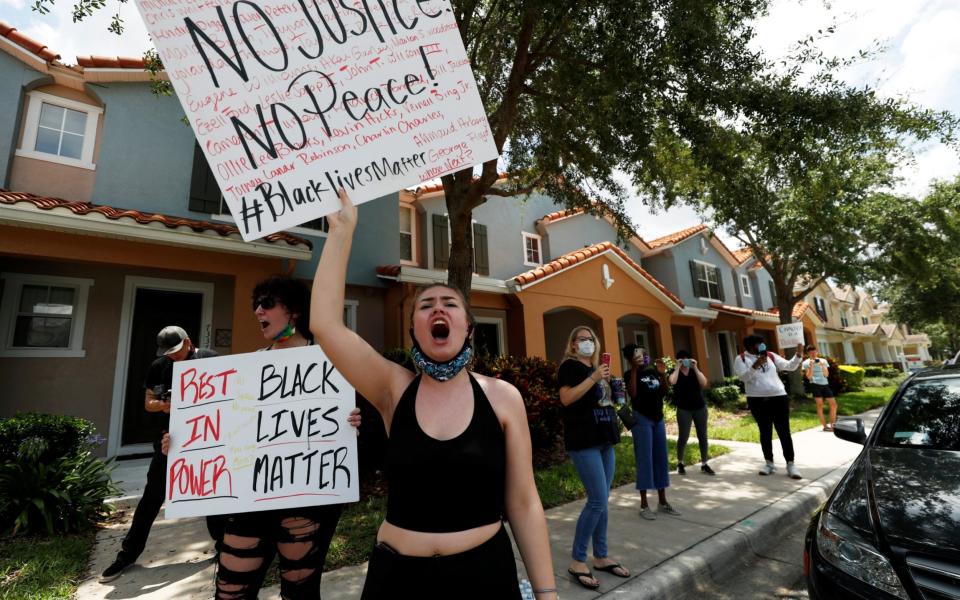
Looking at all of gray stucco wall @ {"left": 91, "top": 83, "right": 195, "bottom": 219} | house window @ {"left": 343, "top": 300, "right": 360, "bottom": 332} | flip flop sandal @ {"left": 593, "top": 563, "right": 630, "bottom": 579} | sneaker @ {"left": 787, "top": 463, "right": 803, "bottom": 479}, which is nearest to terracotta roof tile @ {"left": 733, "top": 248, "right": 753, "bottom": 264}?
sneaker @ {"left": 787, "top": 463, "right": 803, "bottom": 479}

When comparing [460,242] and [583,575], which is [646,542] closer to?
[583,575]

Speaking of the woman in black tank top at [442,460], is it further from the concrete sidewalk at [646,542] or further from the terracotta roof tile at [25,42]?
the terracotta roof tile at [25,42]

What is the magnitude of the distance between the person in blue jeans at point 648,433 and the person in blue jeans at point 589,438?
106 cm

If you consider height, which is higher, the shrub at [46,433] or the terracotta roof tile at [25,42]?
the terracotta roof tile at [25,42]

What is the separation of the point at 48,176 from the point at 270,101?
8.03 metres

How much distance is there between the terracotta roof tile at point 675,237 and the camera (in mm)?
18139

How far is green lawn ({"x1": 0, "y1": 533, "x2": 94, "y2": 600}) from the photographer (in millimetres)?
3102

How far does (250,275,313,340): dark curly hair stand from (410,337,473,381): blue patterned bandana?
1.06m

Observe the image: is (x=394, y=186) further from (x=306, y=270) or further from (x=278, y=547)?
(x=306, y=270)

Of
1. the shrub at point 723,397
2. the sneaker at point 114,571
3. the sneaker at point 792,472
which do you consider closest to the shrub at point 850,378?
the shrub at point 723,397

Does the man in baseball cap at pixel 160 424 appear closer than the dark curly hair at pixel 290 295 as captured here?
No

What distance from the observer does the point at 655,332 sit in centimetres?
1434

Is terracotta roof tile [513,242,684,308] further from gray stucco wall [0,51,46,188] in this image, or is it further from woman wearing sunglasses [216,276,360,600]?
gray stucco wall [0,51,46,188]

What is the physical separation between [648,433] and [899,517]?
2.32 m
